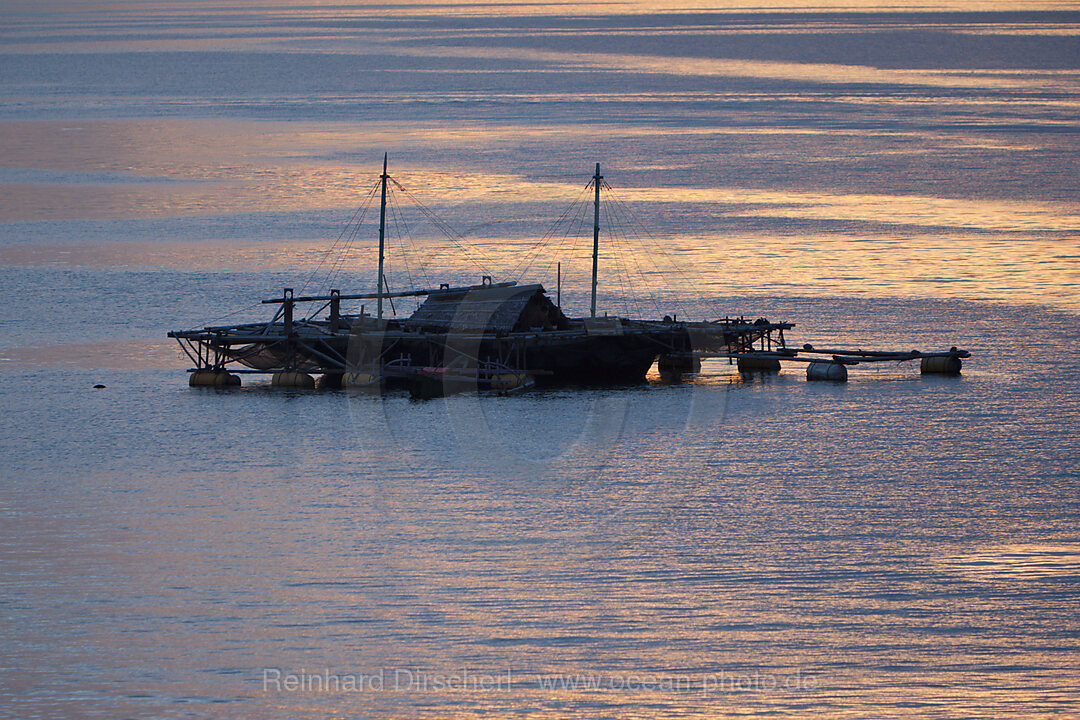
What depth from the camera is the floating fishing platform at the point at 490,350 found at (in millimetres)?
55750

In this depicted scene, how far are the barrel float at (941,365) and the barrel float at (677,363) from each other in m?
8.83

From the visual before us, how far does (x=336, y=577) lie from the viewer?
3438 cm

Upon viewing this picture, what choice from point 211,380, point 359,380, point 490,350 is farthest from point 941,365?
point 211,380

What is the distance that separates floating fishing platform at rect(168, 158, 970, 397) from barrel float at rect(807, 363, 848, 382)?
4 cm

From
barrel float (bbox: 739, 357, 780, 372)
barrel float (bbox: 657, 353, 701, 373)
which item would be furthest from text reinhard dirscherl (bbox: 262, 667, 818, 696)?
barrel float (bbox: 739, 357, 780, 372)

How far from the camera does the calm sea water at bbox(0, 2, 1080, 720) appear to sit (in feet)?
96.9

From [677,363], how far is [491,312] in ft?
25.4

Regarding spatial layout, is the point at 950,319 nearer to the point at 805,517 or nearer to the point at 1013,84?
the point at 805,517

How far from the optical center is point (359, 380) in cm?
5584

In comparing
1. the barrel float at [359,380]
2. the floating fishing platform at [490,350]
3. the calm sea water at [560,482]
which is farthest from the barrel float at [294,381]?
the barrel float at [359,380]

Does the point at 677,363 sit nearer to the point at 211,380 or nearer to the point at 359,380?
the point at 359,380

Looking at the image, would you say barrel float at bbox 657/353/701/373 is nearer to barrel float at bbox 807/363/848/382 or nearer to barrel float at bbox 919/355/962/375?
barrel float at bbox 807/363/848/382

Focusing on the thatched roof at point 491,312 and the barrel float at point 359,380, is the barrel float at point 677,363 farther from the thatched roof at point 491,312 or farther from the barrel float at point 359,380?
the barrel float at point 359,380

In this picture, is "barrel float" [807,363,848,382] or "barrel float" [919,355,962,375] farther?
"barrel float" [807,363,848,382]
